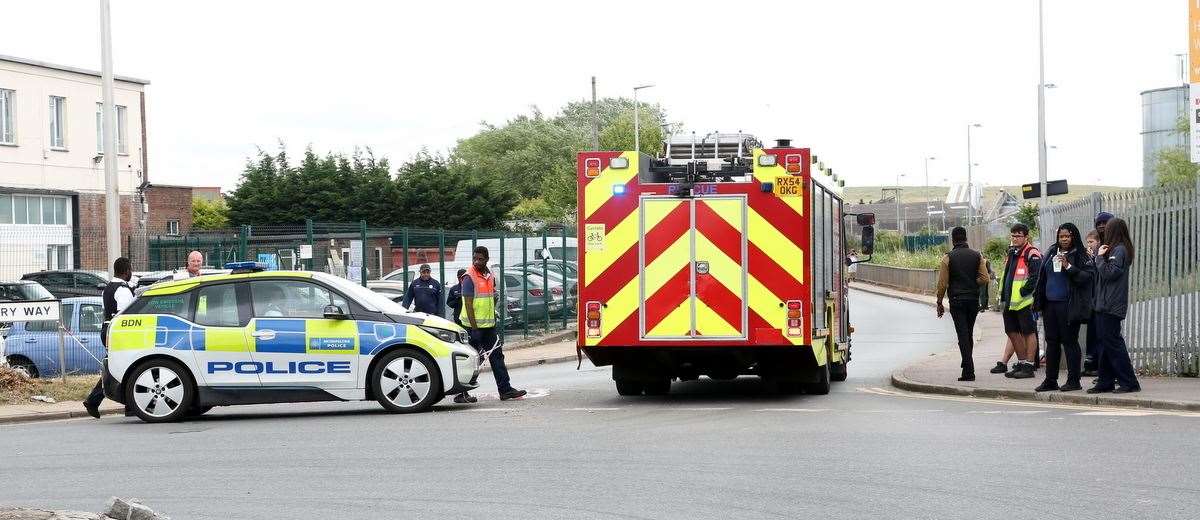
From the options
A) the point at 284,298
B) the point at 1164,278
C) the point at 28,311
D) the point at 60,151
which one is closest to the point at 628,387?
the point at 284,298

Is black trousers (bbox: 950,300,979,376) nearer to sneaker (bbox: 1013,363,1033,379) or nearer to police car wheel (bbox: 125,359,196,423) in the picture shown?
sneaker (bbox: 1013,363,1033,379)

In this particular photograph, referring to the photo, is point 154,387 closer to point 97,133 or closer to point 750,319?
point 750,319

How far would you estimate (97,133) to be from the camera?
51375 millimetres

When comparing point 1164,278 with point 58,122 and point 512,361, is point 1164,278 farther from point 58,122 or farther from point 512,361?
point 58,122

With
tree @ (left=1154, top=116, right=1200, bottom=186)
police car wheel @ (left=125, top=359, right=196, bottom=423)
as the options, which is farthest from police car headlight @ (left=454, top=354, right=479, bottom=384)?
tree @ (left=1154, top=116, right=1200, bottom=186)

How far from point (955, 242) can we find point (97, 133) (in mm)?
41115

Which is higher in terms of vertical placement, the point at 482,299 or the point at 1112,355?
the point at 482,299

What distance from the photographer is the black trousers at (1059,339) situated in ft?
47.2

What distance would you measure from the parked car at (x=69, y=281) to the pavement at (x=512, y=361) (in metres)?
8.38

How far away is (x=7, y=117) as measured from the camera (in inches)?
1869

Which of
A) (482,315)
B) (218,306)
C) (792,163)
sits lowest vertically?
(482,315)

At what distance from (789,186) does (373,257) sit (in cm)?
1281

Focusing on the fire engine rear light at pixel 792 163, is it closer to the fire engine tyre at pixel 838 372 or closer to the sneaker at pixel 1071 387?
the sneaker at pixel 1071 387

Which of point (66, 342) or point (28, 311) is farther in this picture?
point (66, 342)
